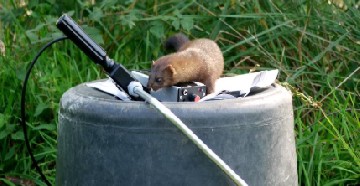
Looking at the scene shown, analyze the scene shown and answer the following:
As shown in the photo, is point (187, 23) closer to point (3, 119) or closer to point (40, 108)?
point (40, 108)

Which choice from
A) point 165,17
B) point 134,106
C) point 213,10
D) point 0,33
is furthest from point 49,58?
point 134,106

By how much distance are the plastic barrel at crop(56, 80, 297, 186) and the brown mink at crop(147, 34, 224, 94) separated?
13.5 inches

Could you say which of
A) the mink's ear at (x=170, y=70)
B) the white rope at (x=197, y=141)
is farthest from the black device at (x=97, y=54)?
the mink's ear at (x=170, y=70)

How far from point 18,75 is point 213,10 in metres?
1.17

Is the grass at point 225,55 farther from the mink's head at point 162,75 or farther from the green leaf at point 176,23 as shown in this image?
the mink's head at point 162,75

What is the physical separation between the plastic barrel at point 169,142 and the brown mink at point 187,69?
34 centimetres

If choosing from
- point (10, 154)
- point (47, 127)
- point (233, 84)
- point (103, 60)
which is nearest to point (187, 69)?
point (233, 84)

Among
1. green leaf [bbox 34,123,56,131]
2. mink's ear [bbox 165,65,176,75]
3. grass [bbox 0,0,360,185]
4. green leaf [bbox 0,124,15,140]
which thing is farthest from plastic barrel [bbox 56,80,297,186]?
green leaf [bbox 0,124,15,140]

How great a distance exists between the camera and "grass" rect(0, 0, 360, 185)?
10.4 ft

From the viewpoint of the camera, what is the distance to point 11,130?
3.36 metres

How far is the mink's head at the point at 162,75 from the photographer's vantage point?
2.40 metres

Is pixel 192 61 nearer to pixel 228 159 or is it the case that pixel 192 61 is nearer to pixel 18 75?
pixel 228 159

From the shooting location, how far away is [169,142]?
6.40 feet

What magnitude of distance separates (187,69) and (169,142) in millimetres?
638
